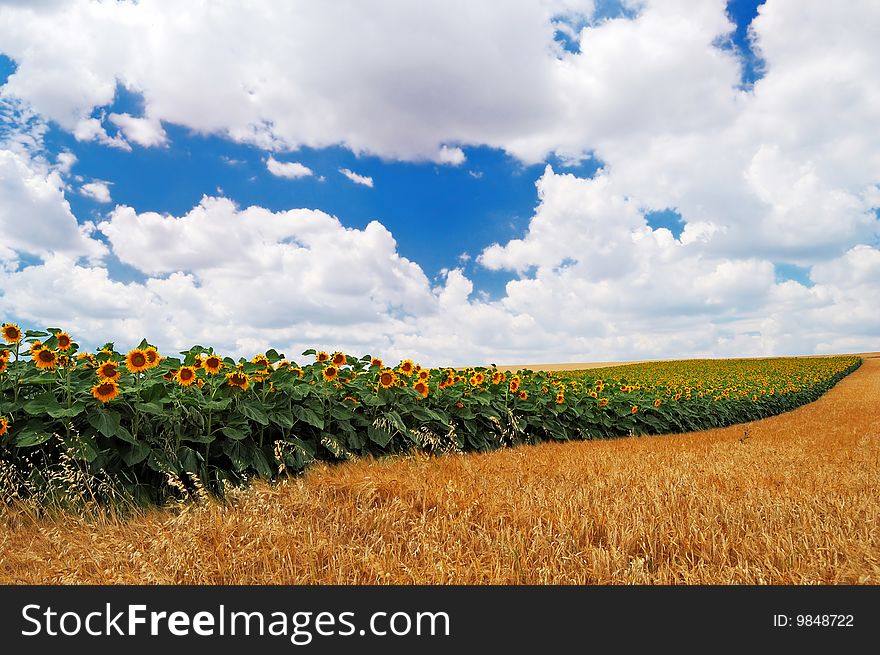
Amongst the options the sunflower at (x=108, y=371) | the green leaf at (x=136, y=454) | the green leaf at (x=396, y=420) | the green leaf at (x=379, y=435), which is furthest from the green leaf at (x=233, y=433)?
the green leaf at (x=396, y=420)

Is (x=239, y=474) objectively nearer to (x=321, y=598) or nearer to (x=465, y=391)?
(x=321, y=598)

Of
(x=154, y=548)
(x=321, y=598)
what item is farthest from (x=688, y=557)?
(x=154, y=548)

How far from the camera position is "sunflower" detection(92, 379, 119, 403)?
482 centimetres

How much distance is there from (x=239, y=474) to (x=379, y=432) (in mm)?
1682

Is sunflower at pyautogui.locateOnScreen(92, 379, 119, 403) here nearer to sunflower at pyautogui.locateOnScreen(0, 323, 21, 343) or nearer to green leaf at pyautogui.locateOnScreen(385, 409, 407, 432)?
sunflower at pyautogui.locateOnScreen(0, 323, 21, 343)

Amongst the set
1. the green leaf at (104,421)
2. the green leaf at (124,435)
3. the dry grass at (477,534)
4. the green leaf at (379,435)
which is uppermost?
the green leaf at (104,421)

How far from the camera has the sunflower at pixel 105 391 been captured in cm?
→ 482

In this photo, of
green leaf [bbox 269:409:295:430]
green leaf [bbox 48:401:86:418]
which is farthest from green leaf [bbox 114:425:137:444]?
green leaf [bbox 269:409:295:430]

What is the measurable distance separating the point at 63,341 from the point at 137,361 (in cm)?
74

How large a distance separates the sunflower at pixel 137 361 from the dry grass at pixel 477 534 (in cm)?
127

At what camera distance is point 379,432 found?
6.56m

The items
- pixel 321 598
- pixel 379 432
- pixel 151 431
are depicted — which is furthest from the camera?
pixel 379 432

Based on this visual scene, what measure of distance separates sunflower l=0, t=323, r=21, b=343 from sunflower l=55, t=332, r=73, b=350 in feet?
1.28

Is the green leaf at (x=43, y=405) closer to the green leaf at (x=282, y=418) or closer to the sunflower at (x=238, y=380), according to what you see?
the sunflower at (x=238, y=380)
